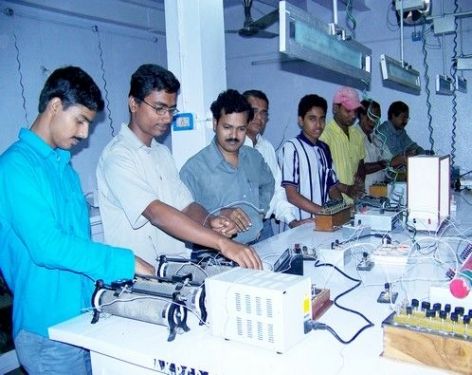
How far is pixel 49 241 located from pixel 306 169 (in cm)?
206

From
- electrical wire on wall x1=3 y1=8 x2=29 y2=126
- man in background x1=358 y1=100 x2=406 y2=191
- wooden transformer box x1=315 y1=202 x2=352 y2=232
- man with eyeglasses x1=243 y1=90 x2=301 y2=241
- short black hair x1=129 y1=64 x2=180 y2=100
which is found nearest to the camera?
short black hair x1=129 y1=64 x2=180 y2=100

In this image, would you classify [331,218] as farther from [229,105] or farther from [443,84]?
[443,84]

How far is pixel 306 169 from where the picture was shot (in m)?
3.03

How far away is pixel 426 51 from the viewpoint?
5219 millimetres

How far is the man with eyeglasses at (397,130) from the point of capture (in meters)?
5.14

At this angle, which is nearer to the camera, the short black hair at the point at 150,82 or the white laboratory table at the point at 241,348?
the white laboratory table at the point at 241,348

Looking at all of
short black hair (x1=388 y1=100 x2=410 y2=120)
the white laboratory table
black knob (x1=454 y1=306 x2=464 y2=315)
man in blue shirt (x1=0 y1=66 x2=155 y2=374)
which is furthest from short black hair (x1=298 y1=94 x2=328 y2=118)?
short black hair (x1=388 y1=100 x2=410 y2=120)

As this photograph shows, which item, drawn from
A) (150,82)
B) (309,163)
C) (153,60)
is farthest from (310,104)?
(153,60)

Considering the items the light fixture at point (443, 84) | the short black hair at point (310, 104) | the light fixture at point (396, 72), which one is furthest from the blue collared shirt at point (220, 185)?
the light fixture at point (443, 84)

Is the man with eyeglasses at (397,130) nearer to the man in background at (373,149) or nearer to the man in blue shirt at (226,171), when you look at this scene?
the man in background at (373,149)

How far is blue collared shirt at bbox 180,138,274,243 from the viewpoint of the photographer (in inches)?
88.4

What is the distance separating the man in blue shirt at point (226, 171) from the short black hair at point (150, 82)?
47cm

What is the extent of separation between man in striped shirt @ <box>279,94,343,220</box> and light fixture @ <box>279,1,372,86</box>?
71 centimetres

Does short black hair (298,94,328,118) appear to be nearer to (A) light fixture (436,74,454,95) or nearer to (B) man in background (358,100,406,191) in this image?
(B) man in background (358,100,406,191)
